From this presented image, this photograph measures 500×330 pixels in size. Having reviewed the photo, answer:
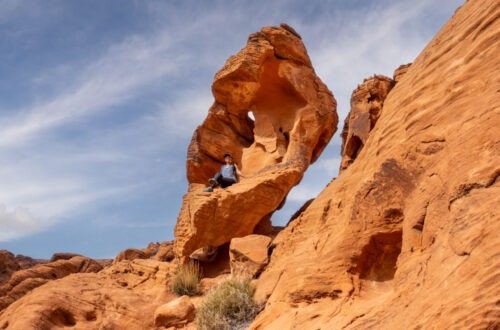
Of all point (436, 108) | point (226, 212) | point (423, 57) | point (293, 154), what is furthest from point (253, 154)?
point (436, 108)

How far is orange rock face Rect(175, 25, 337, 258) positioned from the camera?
1315 centimetres

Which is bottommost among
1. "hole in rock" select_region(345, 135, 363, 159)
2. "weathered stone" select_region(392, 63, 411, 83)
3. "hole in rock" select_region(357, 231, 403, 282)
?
"hole in rock" select_region(357, 231, 403, 282)

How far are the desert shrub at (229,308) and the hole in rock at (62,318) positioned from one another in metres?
2.78

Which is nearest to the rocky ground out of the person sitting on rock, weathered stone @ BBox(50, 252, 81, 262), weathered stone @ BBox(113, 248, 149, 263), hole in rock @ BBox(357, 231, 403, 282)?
hole in rock @ BBox(357, 231, 403, 282)

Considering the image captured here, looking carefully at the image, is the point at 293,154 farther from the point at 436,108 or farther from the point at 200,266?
the point at 436,108

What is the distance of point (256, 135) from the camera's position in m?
15.4

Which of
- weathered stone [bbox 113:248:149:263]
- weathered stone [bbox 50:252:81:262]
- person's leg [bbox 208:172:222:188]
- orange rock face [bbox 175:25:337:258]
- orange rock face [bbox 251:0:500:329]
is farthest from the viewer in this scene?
weathered stone [bbox 50:252:81:262]

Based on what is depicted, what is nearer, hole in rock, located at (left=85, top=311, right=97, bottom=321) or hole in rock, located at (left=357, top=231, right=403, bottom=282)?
hole in rock, located at (left=357, top=231, right=403, bottom=282)

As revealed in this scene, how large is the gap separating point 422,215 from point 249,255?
597 cm

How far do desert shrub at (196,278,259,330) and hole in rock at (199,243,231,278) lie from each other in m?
3.79

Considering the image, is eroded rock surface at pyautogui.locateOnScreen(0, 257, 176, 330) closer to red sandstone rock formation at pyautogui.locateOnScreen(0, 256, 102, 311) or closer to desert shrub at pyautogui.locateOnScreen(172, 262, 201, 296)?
desert shrub at pyautogui.locateOnScreen(172, 262, 201, 296)

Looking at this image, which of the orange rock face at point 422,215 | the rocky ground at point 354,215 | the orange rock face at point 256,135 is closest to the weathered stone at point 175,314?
the rocky ground at point 354,215

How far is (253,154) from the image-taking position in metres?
15.2

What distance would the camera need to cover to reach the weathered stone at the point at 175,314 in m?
10.2
